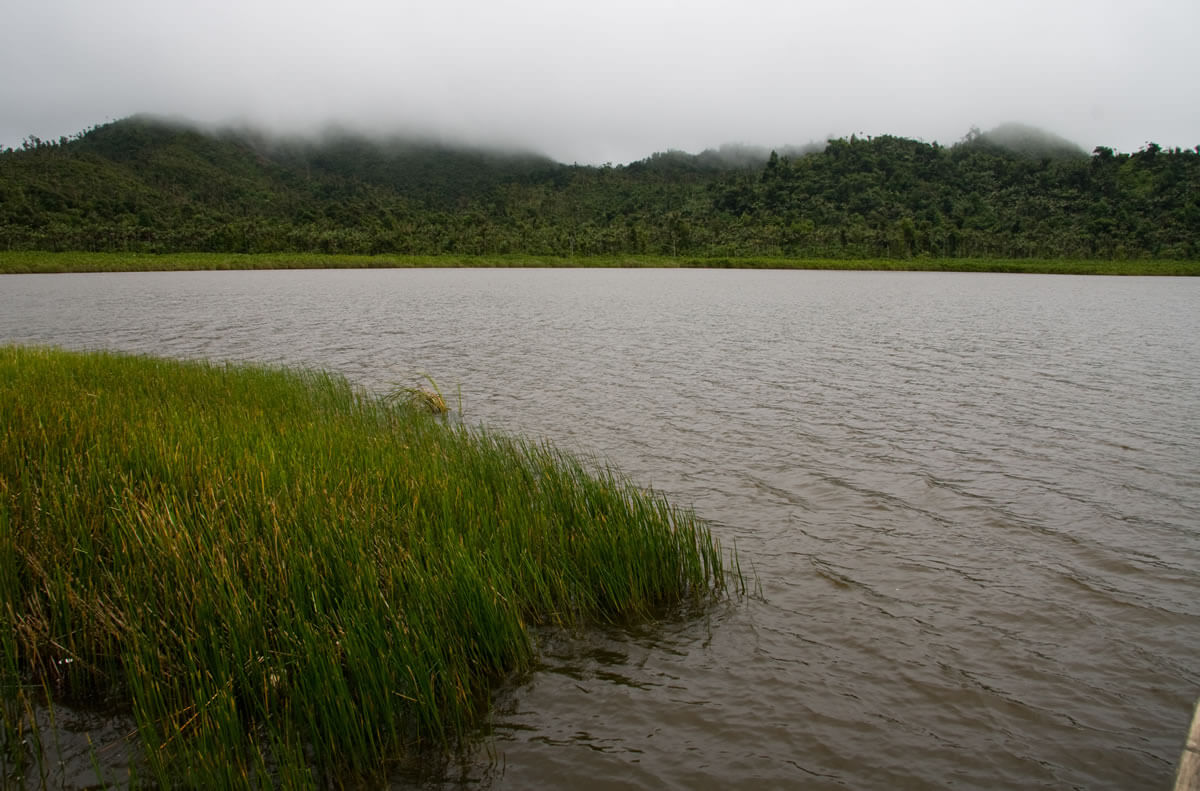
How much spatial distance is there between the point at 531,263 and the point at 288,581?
3306 inches

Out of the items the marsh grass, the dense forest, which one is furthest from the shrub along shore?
the marsh grass

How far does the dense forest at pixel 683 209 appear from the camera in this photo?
83.2m

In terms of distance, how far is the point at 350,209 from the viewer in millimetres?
107750

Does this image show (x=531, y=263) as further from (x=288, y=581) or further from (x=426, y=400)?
(x=288, y=581)

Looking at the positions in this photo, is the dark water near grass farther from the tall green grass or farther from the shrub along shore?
the shrub along shore

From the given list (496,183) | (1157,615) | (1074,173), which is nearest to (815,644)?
(1157,615)

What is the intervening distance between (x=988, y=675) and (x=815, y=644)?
3.47ft

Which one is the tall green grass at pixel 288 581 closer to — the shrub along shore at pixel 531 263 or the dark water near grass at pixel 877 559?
the dark water near grass at pixel 877 559

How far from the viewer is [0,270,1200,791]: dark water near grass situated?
3.85 metres

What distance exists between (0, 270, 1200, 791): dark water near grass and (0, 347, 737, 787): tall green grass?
433 millimetres

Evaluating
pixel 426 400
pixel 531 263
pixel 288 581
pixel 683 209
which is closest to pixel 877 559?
pixel 288 581

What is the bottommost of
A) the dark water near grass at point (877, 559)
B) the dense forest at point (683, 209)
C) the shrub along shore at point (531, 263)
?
the dark water near grass at point (877, 559)

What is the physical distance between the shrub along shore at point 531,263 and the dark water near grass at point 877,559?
52.9 meters

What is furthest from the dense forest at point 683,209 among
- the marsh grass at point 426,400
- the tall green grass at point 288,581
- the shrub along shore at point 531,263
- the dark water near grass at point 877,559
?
the tall green grass at point 288,581
